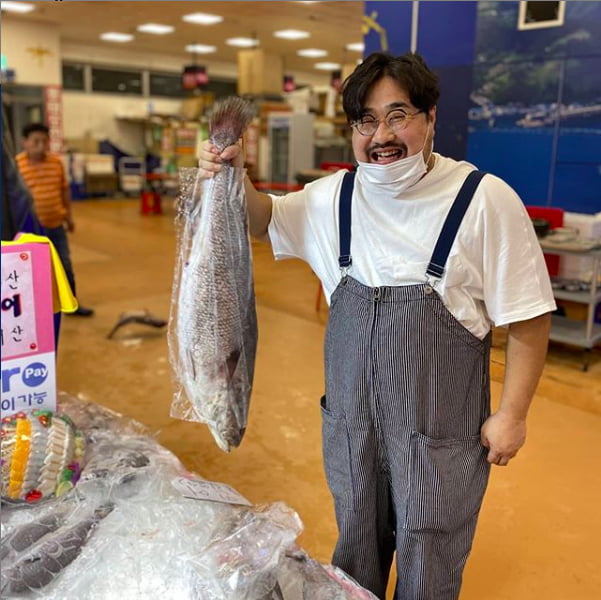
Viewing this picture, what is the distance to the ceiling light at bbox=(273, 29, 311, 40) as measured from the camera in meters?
11.6

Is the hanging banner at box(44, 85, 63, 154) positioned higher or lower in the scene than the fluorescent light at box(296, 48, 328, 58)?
lower

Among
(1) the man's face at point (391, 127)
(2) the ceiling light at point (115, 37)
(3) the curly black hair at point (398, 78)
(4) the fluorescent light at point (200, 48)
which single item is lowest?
(1) the man's face at point (391, 127)

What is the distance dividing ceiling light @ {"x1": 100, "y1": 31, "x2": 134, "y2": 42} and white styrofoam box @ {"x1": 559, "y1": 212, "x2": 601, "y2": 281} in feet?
37.7

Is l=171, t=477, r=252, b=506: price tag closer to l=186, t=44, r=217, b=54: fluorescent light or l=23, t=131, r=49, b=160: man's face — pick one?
l=23, t=131, r=49, b=160: man's face

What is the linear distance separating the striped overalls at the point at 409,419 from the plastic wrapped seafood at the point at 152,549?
157 mm

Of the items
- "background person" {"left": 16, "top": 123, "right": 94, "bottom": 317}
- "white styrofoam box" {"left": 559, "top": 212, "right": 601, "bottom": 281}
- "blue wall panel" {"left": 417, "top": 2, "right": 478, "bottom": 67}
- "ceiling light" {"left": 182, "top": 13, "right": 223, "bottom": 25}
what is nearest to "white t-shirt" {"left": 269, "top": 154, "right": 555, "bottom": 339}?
"white styrofoam box" {"left": 559, "top": 212, "right": 601, "bottom": 281}

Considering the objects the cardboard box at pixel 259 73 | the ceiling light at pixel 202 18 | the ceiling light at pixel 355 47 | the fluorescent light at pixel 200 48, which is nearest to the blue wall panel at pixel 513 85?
the ceiling light at pixel 202 18

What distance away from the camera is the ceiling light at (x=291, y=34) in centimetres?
1158

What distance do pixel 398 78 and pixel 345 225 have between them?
313 millimetres

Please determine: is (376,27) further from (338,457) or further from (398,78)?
(338,457)

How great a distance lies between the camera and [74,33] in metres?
13.2

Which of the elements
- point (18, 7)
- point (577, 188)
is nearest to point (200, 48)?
point (18, 7)

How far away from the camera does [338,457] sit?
144cm

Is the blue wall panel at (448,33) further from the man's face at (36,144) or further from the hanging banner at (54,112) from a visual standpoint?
the hanging banner at (54,112)
